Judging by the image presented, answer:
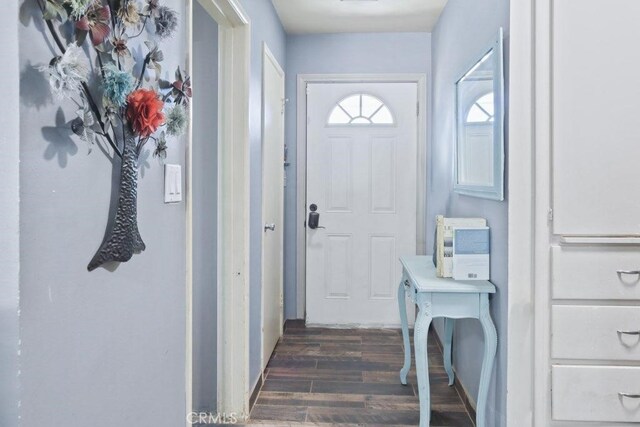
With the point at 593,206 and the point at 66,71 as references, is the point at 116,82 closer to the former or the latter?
the point at 66,71

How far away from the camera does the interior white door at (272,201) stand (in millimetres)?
2742

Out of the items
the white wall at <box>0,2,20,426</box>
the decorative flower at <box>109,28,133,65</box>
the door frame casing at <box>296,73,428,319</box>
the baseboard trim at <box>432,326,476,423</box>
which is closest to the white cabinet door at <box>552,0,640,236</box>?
the baseboard trim at <box>432,326,476,423</box>

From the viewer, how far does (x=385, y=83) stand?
11.9ft

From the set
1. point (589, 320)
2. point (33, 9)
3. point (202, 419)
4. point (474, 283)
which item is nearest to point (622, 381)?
point (589, 320)

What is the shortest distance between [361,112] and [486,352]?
7.49 ft

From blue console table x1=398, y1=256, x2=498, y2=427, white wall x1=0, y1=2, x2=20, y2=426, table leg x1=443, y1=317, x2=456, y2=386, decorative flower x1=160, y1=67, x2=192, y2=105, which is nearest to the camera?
white wall x1=0, y1=2, x2=20, y2=426

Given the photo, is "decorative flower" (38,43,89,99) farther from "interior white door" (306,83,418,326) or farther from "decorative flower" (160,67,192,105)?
"interior white door" (306,83,418,326)

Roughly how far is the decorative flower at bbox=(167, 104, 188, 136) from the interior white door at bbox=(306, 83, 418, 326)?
249 cm

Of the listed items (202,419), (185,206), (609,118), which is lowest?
(202,419)

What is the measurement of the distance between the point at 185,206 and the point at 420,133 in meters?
2.60

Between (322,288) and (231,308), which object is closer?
(231,308)

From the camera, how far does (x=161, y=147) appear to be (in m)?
1.19

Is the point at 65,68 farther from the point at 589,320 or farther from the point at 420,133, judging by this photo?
the point at 420,133

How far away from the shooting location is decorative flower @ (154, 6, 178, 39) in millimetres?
1146
